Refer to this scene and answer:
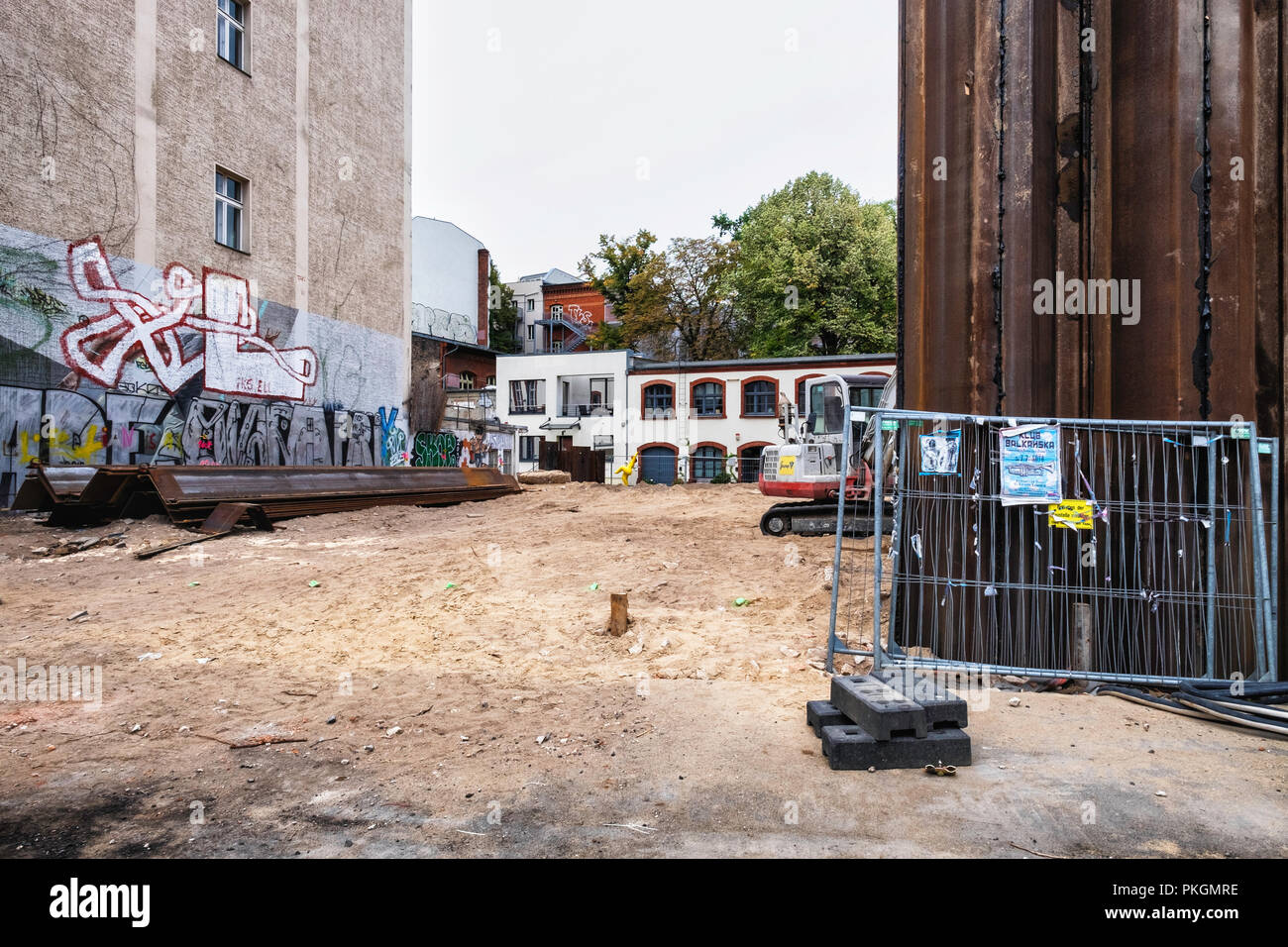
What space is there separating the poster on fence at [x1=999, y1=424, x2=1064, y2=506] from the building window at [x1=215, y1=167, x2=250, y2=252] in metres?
18.0

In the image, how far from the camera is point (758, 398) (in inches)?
1607

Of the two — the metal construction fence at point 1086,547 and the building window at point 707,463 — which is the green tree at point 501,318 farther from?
the metal construction fence at point 1086,547

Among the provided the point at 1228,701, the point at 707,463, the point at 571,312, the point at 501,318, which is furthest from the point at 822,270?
the point at 1228,701

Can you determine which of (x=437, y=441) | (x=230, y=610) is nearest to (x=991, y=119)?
(x=230, y=610)

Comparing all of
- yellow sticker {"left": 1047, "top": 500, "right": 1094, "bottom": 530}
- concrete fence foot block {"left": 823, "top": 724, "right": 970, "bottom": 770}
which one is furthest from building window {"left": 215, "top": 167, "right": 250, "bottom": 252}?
concrete fence foot block {"left": 823, "top": 724, "right": 970, "bottom": 770}

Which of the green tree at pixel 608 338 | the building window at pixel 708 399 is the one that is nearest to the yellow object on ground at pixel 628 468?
the building window at pixel 708 399

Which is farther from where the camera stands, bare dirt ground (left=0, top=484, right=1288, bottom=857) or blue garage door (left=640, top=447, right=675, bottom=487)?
blue garage door (left=640, top=447, right=675, bottom=487)

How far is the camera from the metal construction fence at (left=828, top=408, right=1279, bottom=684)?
5332 millimetres

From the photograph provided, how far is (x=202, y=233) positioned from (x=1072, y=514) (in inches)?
717

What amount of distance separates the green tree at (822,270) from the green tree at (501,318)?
23322 millimetres

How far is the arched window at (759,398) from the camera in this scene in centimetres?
4041

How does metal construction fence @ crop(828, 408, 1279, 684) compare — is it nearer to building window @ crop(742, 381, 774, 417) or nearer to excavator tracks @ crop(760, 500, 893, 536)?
excavator tracks @ crop(760, 500, 893, 536)

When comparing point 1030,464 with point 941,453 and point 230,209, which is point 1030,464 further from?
point 230,209
